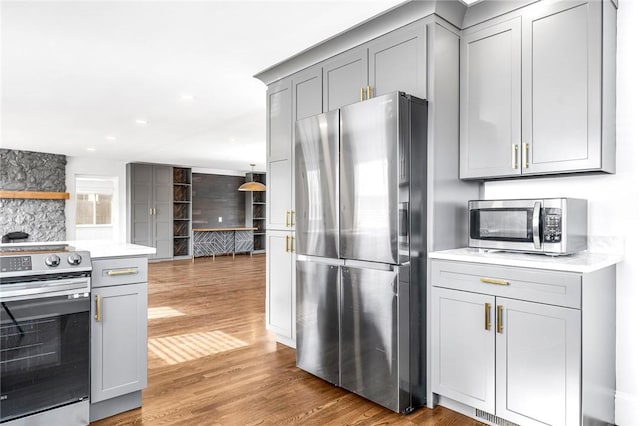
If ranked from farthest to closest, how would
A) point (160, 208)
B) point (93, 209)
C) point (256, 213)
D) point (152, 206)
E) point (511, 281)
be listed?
point (256, 213), point (160, 208), point (152, 206), point (93, 209), point (511, 281)

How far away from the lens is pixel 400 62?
2.54m

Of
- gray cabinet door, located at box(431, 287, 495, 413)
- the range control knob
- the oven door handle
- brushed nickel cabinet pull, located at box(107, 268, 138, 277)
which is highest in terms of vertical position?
the range control knob

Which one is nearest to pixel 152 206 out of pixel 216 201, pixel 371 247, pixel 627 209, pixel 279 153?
pixel 216 201

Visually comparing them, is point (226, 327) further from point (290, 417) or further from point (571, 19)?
point (571, 19)

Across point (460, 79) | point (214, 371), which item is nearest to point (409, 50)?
point (460, 79)

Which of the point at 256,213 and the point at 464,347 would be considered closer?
the point at 464,347

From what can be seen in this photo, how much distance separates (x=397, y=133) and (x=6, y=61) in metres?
3.33

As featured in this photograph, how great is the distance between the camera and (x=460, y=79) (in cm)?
260

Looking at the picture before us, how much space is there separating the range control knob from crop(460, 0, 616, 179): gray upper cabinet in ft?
7.95

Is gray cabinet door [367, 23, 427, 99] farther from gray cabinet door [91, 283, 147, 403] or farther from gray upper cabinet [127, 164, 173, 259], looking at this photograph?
gray upper cabinet [127, 164, 173, 259]

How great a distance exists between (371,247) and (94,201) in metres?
8.96

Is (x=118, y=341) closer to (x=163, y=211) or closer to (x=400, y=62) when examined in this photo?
(x=400, y=62)

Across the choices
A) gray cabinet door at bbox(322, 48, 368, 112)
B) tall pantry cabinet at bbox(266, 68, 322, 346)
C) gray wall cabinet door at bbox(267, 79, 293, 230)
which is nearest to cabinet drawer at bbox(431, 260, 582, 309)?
gray cabinet door at bbox(322, 48, 368, 112)

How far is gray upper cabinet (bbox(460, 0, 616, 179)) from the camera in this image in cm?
208
